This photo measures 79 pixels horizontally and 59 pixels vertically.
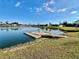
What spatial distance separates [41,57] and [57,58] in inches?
52.7

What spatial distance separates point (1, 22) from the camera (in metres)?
190

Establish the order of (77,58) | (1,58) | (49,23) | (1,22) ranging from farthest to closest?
1. (1,22)
2. (49,23)
3. (1,58)
4. (77,58)

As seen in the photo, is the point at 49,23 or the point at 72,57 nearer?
the point at 72,57

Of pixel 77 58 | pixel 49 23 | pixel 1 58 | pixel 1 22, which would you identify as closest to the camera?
pixel 77 58

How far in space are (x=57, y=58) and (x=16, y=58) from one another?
11.0 feet

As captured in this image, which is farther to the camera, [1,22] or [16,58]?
[1,22]

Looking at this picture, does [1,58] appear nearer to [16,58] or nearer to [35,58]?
[16,58]

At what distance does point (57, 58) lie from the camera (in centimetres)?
971

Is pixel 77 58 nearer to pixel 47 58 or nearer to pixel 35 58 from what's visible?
pixel 47 58

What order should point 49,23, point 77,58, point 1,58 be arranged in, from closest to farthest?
point 77,58 → point 1,58 → point 49,23

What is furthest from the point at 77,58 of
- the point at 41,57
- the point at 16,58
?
the point at 16,58

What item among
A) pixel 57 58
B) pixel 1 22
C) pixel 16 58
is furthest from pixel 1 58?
pixel 1 22

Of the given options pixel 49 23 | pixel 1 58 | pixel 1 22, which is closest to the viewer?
pixel 1 58

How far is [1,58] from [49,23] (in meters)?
163
